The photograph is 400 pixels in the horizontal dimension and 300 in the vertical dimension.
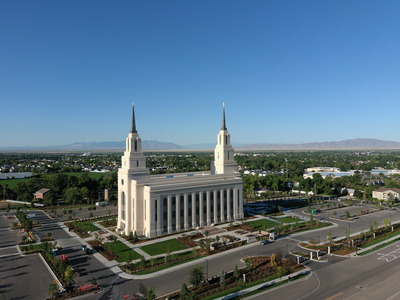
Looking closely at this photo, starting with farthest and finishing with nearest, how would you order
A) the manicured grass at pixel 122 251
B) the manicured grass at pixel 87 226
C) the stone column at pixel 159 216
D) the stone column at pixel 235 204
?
the stone column at pixel 235 204
the manicured grass at pixel 87 226
the stone column at pixel 159 216
the manicured grass at pixel 122 251

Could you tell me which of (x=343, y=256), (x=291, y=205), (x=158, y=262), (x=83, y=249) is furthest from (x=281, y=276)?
(x=291, y=205)

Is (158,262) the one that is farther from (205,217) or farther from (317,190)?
(317,190)

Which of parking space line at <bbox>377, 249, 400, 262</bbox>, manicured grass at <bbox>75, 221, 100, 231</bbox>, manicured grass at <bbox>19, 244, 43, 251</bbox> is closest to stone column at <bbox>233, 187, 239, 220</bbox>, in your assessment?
parking space line at <bbox>377, 249, 400, 262</bbox>

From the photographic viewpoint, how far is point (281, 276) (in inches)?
1281

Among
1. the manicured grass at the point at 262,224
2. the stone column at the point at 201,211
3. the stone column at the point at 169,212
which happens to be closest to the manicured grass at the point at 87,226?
the stone column at the point at 169,212

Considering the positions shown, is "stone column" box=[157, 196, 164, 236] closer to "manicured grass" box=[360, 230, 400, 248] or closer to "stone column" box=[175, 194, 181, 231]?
"stone column" box=[175, 194, 181, 231]

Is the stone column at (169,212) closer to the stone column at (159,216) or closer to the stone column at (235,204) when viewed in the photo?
the stone column at (159,216)

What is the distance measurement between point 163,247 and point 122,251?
19.0 ft

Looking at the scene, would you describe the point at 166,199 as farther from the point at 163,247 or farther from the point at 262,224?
the point at 262,224

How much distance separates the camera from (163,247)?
4378 cm

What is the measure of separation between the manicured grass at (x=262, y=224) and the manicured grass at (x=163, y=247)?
1566 centimetres

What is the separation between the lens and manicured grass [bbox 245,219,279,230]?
177 feet

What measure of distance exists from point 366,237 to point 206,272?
28.6m

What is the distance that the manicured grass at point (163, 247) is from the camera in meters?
42.2
